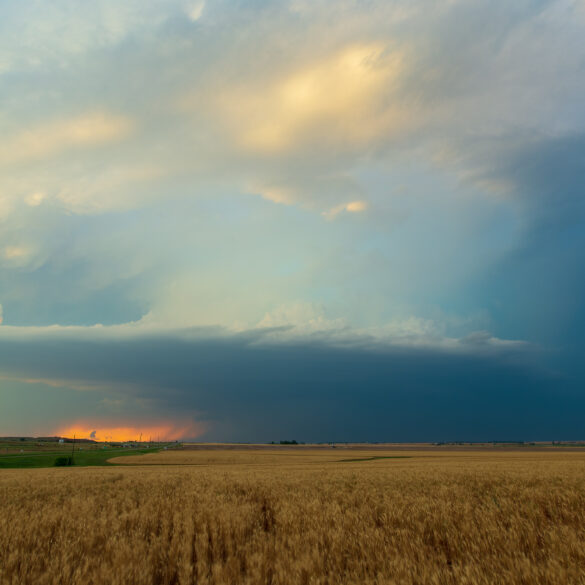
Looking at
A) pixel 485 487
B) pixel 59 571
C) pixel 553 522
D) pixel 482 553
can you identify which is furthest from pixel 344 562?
pixel 485 487

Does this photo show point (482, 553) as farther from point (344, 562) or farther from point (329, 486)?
point (329, 486)

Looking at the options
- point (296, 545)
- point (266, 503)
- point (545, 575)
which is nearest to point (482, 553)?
point (545, 575)

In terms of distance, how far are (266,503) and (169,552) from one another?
5497 mm

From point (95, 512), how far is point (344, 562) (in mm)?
8479

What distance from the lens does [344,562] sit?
26.6ft

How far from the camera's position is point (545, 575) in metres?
6.12

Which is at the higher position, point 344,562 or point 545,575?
point 545,575

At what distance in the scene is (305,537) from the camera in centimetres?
927

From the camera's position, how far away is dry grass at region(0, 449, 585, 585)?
716cm

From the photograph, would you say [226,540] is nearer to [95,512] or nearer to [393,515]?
[393,515]

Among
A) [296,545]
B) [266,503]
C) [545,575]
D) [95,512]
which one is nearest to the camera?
[545,575]

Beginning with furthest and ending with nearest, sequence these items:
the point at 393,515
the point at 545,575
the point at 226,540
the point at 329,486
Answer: the point at 329,486, the point at 393,515, the point at 226,540, the point at 545,575

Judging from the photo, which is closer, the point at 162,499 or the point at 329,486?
the point at 162,499

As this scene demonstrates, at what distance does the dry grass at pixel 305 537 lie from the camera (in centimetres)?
716
